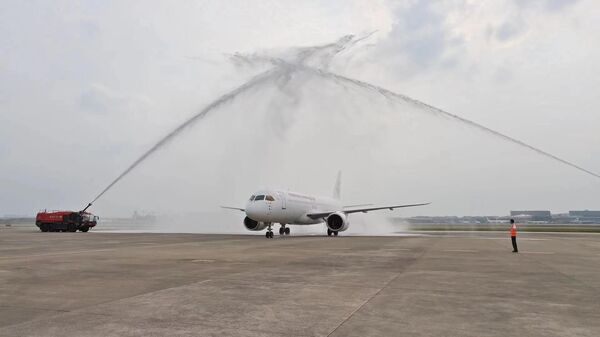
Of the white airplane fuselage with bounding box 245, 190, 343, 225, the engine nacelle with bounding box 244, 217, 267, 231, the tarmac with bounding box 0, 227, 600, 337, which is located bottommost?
the tarmac with bounding box 0, 227, 600, 337

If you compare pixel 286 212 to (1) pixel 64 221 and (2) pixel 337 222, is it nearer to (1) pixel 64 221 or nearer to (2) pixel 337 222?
(2) pixel 337 222

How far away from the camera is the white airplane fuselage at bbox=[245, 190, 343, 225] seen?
105 ft

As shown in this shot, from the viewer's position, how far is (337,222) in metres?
37.7

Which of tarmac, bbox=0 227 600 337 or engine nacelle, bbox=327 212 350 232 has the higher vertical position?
engine nacelle, bbox=327 212 350 232

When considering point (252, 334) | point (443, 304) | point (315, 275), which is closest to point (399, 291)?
point (443, 304)

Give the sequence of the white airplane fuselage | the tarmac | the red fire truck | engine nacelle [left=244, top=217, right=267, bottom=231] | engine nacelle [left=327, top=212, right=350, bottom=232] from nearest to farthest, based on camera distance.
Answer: the tarmac → the white airplane fuselage → engine nacelle [left=244, top=217, right=267, bottom=231] → engine nacelle [left=327, top=212, right=350, bottom=232] → the red fire truck

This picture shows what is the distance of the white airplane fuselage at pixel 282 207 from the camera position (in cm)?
3212

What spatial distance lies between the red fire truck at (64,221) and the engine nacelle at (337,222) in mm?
25560

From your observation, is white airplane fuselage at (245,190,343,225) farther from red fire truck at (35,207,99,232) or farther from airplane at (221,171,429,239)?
red fire truck at (35,207,99,232)

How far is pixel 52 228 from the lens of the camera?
44062 mm

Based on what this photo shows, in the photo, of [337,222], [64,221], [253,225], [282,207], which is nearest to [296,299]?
[282,207]

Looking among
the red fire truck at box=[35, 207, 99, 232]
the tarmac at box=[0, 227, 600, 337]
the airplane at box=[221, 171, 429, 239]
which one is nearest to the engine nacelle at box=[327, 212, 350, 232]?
the airplane at box=[221, 171, 429, 239]

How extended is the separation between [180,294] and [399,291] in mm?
4350

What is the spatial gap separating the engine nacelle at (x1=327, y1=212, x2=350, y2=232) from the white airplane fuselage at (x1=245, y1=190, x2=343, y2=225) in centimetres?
264
